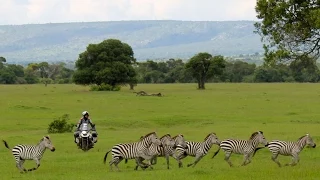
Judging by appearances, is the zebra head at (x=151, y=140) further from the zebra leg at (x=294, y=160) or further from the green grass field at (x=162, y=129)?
the zebra leg at (x=294, y=160)

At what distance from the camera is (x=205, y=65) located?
8244cm

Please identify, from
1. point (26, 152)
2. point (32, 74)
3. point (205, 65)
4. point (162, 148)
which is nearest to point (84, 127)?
point (26, 152)

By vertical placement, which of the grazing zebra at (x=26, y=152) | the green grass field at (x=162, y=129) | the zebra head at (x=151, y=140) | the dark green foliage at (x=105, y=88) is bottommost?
the green grass field at (x=162, y=129)

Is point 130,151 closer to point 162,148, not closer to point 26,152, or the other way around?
point 162,148

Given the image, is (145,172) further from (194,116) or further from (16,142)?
(194,116)

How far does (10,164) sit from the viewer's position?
68.4 ft

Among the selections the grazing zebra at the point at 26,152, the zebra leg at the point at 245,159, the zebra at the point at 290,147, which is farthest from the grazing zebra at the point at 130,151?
the zebra at the point at 290,147

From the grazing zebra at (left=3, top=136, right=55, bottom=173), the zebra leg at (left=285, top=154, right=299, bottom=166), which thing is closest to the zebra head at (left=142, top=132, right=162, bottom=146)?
the grazing zebra at (left=3, top=136, right=55, bottom=173)

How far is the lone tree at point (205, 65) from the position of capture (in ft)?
266

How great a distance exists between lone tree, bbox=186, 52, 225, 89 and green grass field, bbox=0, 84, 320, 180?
941 inches

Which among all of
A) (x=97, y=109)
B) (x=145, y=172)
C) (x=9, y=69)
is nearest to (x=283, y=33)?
(x=145, y=172)

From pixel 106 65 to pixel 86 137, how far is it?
172 feet

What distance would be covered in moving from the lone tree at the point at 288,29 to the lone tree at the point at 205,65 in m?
56.6

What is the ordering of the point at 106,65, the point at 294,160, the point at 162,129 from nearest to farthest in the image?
the point at 294,160 → the point at 162,129 → the point at 106,65
